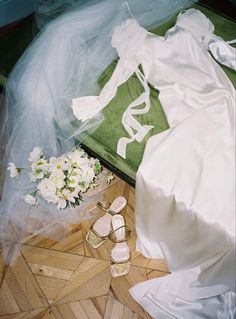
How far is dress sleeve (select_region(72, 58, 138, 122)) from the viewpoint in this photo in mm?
1302

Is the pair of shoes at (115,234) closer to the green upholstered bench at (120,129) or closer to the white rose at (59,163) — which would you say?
the green upholstered bench at (120,129)

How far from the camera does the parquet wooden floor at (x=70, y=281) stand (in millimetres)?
1308

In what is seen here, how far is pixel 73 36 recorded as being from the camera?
1.37 meters

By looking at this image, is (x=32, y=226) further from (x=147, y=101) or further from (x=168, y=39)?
(x=168, y=39)

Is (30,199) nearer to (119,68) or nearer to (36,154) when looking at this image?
(36,154)

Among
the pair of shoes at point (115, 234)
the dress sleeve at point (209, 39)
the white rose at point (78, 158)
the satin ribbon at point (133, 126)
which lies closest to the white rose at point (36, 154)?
the white rose at point (78, 158)

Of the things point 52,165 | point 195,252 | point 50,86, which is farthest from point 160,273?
point 50,86

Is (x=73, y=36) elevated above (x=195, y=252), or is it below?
above

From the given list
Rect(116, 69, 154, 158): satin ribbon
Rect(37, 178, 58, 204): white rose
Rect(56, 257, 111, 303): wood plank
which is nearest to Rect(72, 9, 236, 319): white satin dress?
Rect(116, 69, 154, 158): satin ribbon

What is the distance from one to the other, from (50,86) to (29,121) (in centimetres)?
17

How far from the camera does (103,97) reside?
132 centimetres

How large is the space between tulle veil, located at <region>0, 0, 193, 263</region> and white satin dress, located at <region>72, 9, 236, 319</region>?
0.24 ft

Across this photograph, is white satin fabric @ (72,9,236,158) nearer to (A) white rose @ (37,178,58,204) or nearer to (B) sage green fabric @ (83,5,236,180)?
(B) sage green fabric @ (83,5,236,180)

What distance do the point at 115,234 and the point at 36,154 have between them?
1.68ft
